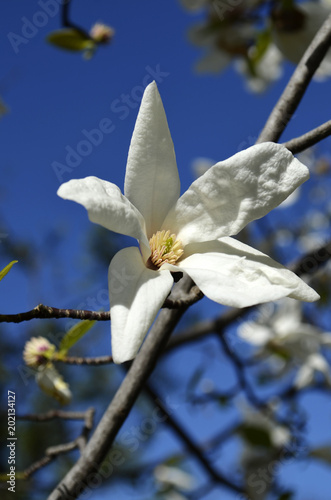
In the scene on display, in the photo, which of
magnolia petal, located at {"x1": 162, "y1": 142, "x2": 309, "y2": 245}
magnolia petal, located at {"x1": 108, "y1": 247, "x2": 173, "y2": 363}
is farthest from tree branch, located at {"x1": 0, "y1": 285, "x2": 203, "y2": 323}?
magnolia petal, located at {"x1": 162, "y1": 142, "x2": 309, "y2": 245}

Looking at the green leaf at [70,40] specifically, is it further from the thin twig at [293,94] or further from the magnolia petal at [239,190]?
the magnolia petal at [239,190]

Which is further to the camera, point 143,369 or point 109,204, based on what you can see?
point 143,369

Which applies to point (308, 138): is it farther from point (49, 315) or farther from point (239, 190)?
point (49, 315)

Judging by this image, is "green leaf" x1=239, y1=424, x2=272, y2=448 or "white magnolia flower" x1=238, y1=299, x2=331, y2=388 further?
"white magnolia flower" x1=238, y1=299, x2=331, y2=388

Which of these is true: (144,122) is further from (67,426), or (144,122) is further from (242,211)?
(67,426)

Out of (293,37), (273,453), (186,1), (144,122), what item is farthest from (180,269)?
(186,1)

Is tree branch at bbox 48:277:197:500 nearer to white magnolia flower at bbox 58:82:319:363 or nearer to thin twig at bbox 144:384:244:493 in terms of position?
Answer: white magnolia flower at bbox 58:82:319:363
